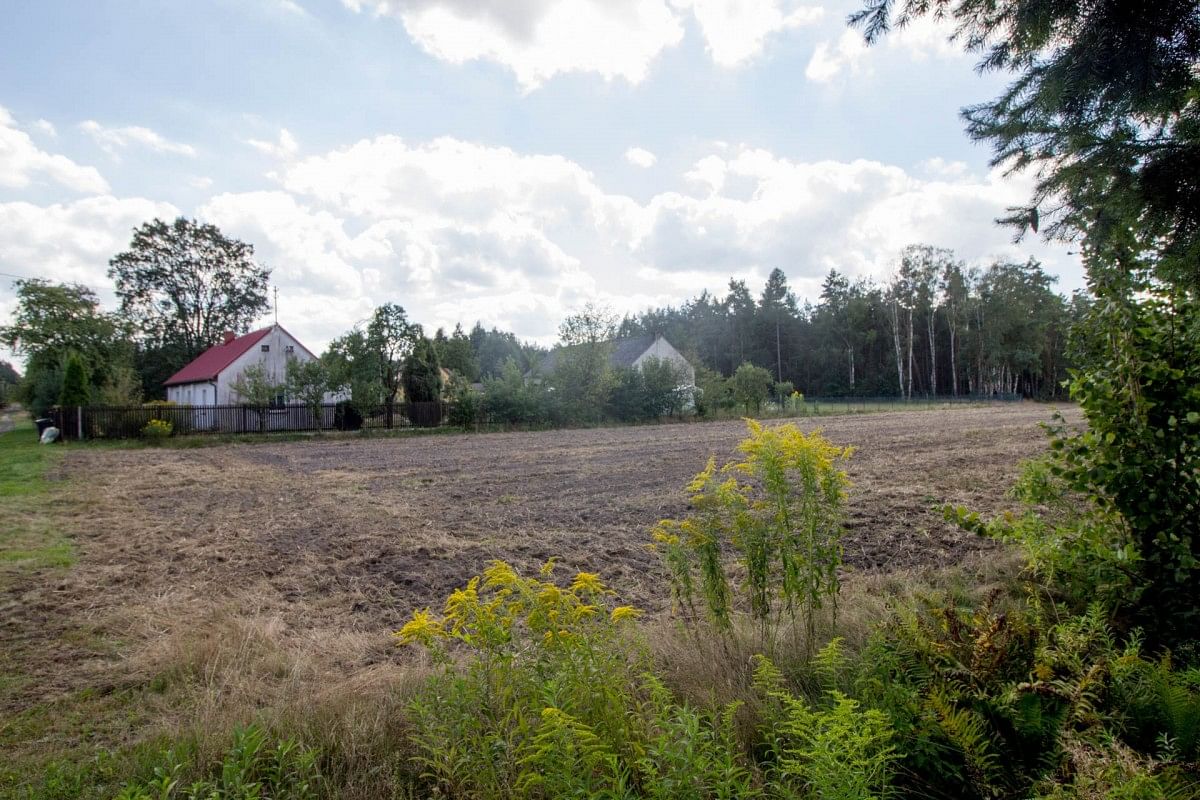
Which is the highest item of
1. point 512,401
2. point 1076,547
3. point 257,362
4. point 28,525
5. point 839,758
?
point 257,362

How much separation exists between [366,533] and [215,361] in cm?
3886

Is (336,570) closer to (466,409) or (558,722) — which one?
(558,722)

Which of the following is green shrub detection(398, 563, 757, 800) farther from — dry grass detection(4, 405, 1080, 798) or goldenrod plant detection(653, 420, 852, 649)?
goldenrod plant detection(653, 420, 852, 649)

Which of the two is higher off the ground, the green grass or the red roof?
the red roof

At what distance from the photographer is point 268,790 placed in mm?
2408

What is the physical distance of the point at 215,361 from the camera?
40344 mm

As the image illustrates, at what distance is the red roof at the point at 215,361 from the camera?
122 feet

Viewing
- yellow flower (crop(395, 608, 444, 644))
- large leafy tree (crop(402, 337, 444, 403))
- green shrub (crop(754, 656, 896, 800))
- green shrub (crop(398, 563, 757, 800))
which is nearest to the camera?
green shrub (crop(754, 656, 896, 800))

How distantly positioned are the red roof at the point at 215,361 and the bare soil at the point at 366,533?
21110mm

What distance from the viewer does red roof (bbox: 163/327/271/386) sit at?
37156 millimetres

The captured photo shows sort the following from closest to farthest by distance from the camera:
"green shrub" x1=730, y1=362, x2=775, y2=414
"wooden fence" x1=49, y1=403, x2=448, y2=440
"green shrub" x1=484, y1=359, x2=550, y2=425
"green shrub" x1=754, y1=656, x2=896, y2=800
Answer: "green shrub" x1=754, y1=656, x2=896, y2=800
"wooden fence" x1=49, y1=403, x2=448, y2=440
"green shrub" x1=484, y1=359, x2=550, y2=425
"green shrub" x1=730, y1=362, x2=775, y2=414

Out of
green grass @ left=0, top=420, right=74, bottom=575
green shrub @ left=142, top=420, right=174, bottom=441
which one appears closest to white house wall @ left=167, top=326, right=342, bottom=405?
green shrub @ left=142, top=420, right=174, bottom=441

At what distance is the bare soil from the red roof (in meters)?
21.1

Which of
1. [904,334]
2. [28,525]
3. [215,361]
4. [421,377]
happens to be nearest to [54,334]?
[215,361]
